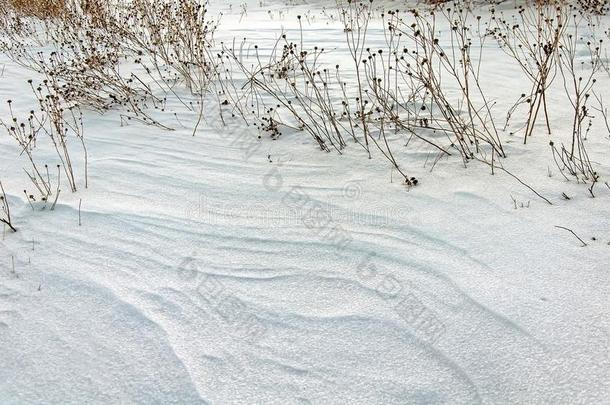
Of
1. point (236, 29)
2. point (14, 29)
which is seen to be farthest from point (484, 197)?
point (14, 29)

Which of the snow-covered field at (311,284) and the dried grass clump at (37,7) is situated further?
the dried grass clump at (37,7)

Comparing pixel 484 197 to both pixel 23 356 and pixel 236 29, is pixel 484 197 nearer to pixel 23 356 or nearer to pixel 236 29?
pixel 23 356

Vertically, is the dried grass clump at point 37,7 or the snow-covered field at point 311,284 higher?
the dried grass clump at point 37,7

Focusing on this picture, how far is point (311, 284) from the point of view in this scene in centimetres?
214

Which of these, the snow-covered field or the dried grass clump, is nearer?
the snow-covered field

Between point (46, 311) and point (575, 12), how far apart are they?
7.39m

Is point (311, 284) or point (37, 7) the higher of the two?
point (37, 7)

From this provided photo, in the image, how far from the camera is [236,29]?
7.72 metres

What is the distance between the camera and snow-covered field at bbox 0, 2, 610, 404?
165cm

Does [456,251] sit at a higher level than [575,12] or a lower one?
lower

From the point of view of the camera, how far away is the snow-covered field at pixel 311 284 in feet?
5.42

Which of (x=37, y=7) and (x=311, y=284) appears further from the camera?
(x=37, y=7)

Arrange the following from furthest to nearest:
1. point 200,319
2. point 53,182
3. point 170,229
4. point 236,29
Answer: point 236,29 → point 53,182 → point 170,229 → point 200,319

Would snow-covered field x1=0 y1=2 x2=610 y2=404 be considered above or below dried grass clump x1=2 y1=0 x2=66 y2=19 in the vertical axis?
below
